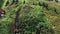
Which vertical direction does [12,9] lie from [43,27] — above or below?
above

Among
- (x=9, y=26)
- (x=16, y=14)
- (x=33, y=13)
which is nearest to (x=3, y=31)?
(x=9, y=26)

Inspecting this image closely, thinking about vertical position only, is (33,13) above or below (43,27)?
above

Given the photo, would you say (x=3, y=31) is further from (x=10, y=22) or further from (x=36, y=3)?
(x=36, y=3)

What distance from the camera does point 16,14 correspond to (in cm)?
427

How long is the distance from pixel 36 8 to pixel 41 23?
13.7 inches

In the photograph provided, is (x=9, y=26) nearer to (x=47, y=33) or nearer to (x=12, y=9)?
(x=12, y=9)

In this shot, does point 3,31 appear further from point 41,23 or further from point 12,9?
point 41,23

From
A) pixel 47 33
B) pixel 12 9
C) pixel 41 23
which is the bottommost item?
pixel 47 33

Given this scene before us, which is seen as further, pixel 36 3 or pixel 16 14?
pixel 16 14

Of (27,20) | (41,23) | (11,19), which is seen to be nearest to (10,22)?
(11,19)

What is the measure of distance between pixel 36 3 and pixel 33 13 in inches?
8.6

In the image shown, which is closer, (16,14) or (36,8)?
(36,8)

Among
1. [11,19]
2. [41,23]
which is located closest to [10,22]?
[11,19]

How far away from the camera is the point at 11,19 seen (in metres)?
4.30
